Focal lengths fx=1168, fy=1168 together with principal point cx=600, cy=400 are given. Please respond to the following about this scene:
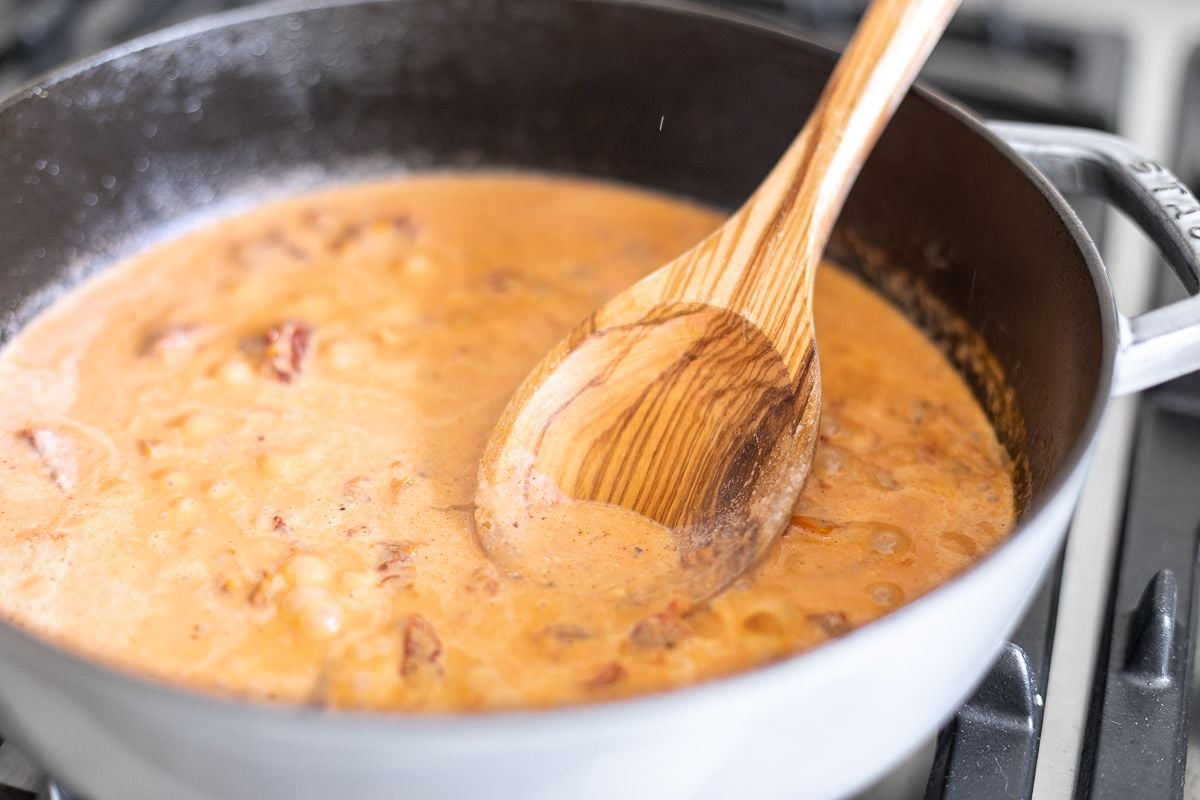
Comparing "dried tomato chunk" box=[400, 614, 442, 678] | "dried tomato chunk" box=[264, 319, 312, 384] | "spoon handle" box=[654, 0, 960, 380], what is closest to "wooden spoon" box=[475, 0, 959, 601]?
"spoon handle" box=[654, 0, 960, 380]

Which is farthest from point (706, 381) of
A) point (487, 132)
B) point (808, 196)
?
point (487, 132)

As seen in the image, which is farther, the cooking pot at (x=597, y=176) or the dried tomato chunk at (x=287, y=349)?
the dried tomato chunk at (x=287, y=349)

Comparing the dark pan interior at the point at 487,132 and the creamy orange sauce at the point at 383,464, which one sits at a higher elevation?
the dark pan interior at the point at 487,132

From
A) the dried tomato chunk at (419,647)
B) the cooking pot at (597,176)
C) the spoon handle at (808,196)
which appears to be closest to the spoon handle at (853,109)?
the spoon handle at (808,196)

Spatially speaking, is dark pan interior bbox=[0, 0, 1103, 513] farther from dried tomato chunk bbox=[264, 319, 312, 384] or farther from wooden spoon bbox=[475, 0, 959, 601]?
dried tomato chunk bbox=[264, 319, 312, 384]

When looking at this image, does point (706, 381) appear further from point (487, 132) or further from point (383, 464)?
point (487, 132)

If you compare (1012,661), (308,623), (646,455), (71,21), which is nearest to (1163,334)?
(1012,661)

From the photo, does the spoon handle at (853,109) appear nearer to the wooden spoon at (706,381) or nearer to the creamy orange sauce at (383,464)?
the wooden spoon at (706,381)
